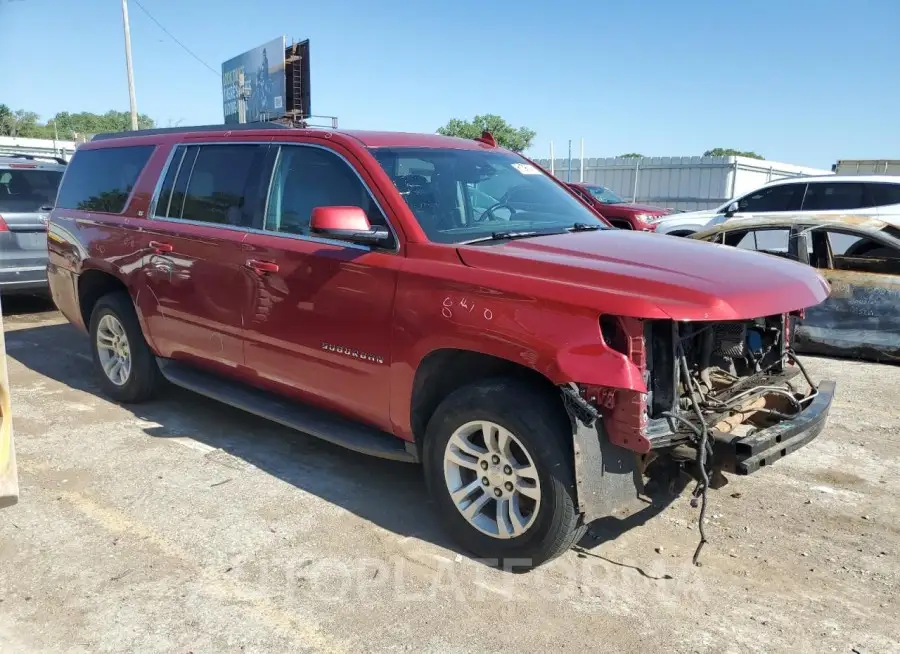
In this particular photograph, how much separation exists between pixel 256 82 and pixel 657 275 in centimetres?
2825

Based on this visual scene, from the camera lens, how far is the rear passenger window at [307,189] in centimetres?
404

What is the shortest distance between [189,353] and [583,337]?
10.3ft

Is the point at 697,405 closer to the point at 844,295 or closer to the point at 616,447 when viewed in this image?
the point at 616,447

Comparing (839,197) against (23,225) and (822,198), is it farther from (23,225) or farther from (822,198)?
(23,225)

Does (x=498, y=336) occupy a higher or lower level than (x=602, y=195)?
lower

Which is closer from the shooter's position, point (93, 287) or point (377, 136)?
point (377, 136)

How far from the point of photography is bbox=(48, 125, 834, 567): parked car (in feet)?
10.2

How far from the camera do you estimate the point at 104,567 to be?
135 inches

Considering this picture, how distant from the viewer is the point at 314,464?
4660 mm

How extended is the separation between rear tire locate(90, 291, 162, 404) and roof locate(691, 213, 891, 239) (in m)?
5.56

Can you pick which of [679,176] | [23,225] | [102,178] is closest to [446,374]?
[102,178]

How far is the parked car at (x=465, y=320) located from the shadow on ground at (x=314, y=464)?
1.24ft

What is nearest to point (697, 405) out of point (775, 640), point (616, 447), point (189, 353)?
point (616, 447)

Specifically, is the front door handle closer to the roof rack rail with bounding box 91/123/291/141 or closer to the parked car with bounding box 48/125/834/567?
the parked car with bounding box 48/125/834/567
